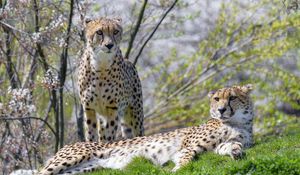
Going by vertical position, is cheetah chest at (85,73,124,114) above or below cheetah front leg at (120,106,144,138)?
above

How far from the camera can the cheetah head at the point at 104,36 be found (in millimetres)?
10857

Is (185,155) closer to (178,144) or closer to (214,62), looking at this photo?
(178,144)

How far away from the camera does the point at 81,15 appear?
40.7 feet

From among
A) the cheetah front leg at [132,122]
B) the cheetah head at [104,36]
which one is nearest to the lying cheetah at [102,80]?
the cheetah head at [104,36]

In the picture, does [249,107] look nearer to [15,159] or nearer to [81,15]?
[81,15]

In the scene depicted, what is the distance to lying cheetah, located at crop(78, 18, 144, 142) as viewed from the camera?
431 inches

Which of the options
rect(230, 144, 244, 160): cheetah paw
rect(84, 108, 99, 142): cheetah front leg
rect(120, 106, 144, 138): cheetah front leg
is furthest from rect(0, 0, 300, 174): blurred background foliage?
rect(230, 144, 244, 160): cheetah paw

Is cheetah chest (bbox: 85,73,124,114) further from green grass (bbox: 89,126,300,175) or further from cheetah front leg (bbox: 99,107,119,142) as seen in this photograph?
green grass (bbox: 89,126,300,175)

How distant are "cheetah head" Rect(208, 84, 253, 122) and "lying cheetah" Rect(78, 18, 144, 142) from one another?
150 centimetres

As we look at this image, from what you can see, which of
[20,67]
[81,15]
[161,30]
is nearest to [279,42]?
[161,30]

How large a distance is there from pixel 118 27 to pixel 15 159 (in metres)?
4.67

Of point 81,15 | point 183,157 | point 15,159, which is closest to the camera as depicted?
point 183,157

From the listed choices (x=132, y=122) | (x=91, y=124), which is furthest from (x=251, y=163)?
(x=132, y=122)

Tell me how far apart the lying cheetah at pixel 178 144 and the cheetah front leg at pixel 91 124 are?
2.62 feet
